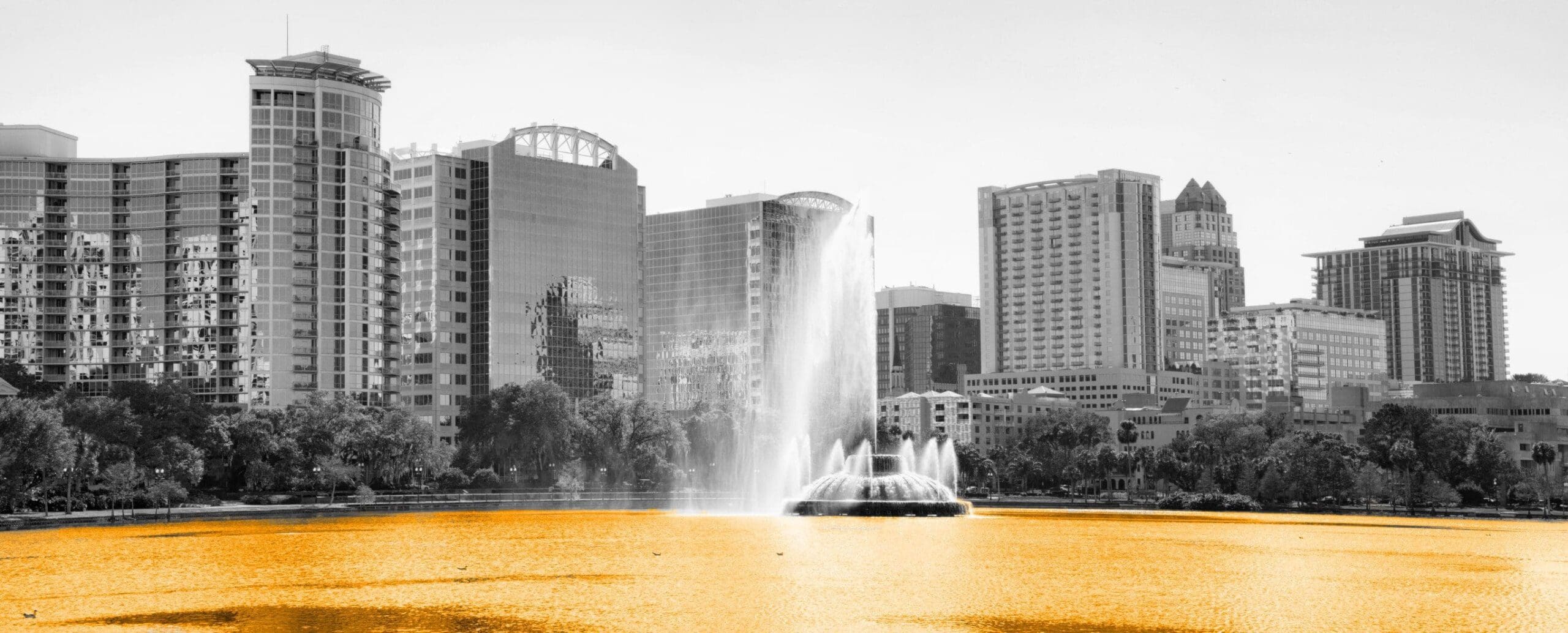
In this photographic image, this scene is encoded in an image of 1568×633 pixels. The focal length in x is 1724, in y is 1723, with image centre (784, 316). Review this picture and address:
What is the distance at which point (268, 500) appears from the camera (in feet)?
600

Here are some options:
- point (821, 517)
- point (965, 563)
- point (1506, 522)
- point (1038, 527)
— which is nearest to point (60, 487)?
point (821, 517)

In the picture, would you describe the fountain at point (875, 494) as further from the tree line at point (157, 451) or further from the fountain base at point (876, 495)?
the tree line at point (157, 451)

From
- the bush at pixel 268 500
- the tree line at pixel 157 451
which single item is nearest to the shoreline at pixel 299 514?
the bush at pixel 268 500

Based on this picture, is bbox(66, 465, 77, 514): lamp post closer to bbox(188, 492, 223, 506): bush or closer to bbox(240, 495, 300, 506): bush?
bbox(188, 492, 223, 506): bush

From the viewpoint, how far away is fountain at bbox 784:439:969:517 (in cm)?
14388

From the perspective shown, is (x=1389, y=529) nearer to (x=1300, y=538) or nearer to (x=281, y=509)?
(x=1300, y=538)

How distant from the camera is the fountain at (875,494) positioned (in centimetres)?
14388

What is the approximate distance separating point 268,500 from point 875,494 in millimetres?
73076

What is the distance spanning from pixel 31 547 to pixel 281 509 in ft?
207

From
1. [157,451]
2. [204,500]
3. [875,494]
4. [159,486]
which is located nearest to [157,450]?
[157,451]

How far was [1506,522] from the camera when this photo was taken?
175 meters

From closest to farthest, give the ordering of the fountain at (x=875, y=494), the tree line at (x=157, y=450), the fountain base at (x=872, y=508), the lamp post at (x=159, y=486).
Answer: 1. the tree line at (x=157, y=450)
2. the fountain base at (x=872, y=508)
3. the fountain at (x=875, y=494)
4. the lamp post at (x=159, y=486)

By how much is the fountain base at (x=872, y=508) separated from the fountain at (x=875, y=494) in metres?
0.05

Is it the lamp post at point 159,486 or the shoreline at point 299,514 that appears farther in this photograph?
the lamp post at point 159,486
